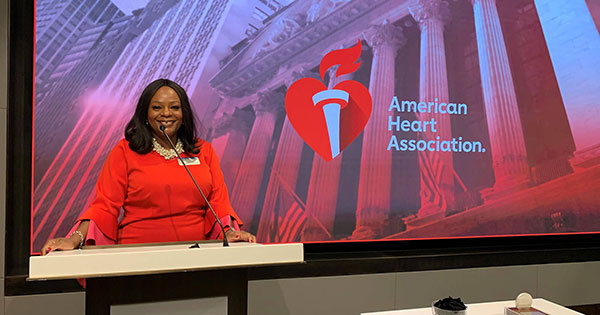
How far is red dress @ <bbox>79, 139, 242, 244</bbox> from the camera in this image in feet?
6.47

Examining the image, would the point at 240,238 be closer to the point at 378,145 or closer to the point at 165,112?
the point at 165,112

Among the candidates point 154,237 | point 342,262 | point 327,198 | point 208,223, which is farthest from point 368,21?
point 154,237

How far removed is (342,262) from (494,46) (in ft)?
6.02

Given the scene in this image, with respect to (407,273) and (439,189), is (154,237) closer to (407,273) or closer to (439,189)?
(407,273)

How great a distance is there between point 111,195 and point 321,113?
154 cm

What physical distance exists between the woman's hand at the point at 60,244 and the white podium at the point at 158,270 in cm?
7

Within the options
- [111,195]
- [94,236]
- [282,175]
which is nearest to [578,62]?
[282,175]

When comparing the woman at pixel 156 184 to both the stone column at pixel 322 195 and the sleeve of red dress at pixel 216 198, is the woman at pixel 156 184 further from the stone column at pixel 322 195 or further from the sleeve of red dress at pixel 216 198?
the stone column at pixel 322 195

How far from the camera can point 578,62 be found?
3654mm

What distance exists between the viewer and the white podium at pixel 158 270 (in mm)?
1288

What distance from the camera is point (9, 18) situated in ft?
8.49

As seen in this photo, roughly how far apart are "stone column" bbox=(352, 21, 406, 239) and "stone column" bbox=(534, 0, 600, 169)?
1262 mm

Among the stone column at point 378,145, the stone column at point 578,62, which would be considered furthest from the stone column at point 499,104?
the stone column at point 378,145

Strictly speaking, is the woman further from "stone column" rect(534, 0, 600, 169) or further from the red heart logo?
"stone column" rect(534, 0, 600, 169)
